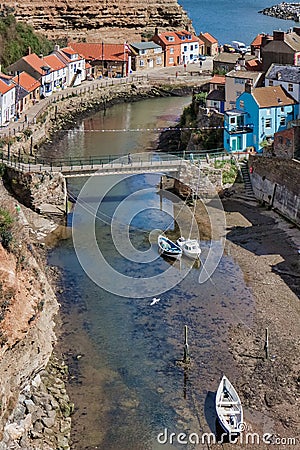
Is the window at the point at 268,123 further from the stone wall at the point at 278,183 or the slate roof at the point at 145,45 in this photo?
the slate roof at the point at 145,45

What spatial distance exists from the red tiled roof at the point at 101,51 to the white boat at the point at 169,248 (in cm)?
3469

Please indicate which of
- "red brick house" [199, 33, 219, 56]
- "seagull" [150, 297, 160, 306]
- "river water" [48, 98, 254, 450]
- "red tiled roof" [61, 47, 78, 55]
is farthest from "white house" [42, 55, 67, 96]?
"seagull" [150, 297, 160, 306]

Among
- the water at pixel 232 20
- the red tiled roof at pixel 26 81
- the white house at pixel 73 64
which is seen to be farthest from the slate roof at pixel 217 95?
the water at pixel 232 20

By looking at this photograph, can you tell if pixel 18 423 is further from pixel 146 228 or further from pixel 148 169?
pixel 148 169

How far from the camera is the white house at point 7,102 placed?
4109 centimetres

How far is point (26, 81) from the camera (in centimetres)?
4775

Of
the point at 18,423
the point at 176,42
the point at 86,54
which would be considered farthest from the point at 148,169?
the point at 176,42

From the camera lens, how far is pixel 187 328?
72.8 feet

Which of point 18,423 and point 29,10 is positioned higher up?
point 29,10

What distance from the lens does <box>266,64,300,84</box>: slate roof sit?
3631 centimetres

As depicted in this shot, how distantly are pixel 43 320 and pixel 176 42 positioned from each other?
48249 millimetres
